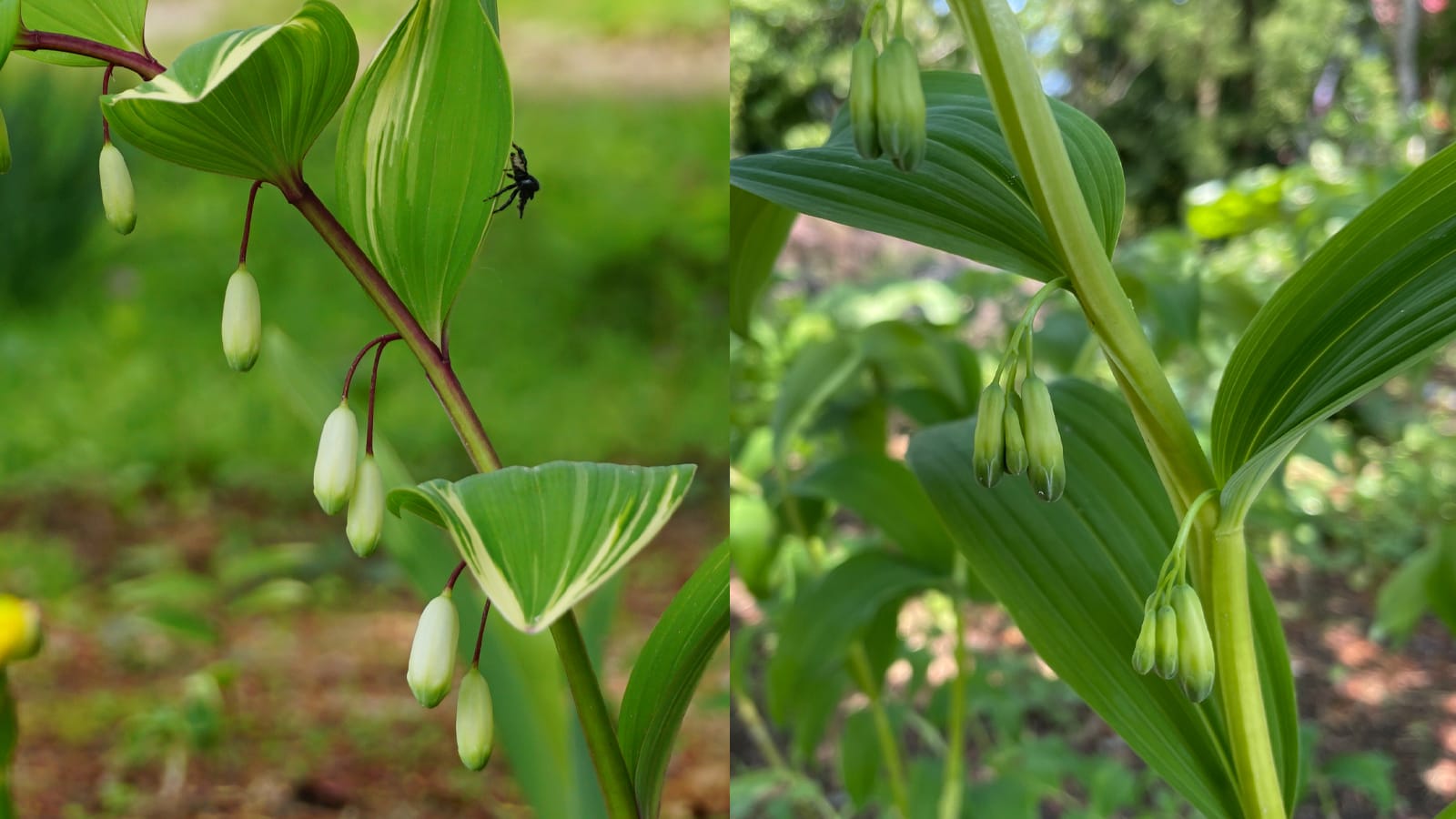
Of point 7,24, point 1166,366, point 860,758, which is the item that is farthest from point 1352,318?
point 1166,366

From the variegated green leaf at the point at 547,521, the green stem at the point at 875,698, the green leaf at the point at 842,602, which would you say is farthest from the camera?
the green stem at the point at 875,698

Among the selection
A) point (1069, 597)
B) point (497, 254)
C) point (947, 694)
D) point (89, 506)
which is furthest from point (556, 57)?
point (89, 506)

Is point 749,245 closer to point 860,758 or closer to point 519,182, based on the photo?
point 519,182

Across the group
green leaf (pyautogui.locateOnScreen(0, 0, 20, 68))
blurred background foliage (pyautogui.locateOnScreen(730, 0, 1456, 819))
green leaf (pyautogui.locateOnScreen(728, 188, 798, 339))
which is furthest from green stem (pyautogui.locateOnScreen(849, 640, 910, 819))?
green leaf (pyautogui.locateOnScreen(0, 0, 20, 68))

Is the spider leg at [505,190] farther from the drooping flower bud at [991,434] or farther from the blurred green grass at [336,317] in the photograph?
the blurred green grass at [336,317]

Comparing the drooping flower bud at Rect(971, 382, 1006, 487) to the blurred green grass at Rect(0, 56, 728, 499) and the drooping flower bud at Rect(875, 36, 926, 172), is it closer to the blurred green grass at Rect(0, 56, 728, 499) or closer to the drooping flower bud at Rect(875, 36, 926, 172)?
the drooping flower bud at Rect(875, 36, 926, 172)

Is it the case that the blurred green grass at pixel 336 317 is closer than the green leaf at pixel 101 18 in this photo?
No

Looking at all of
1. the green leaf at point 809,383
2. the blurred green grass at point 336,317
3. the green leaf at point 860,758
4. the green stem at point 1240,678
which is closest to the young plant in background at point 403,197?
the green stem at point 1240,678
